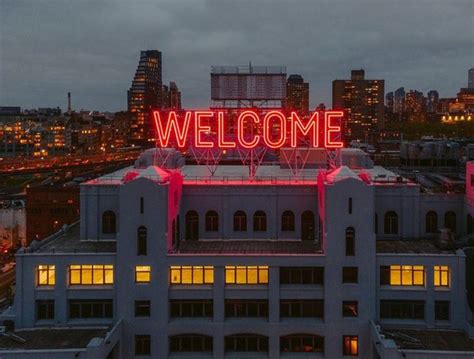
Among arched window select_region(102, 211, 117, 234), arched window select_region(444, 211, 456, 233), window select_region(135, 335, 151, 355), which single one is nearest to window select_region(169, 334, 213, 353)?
window select_region(135, 335, 151, 355)

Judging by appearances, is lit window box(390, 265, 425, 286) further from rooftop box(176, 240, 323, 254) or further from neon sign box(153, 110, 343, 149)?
neon sign box(153, 110, 343, 149)

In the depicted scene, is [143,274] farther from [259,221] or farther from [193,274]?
[259,221]

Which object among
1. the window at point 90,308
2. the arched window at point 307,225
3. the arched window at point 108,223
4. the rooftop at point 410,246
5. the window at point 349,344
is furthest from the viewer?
the arched window at point 108,223

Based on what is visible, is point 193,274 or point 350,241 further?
point 193,274

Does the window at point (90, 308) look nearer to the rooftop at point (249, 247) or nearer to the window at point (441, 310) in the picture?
the rooftop at point (249, 247)

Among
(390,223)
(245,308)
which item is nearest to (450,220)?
(390,223)

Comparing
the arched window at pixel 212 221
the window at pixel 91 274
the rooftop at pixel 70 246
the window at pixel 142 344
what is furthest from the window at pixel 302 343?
the rooftop at pixel 70 246
